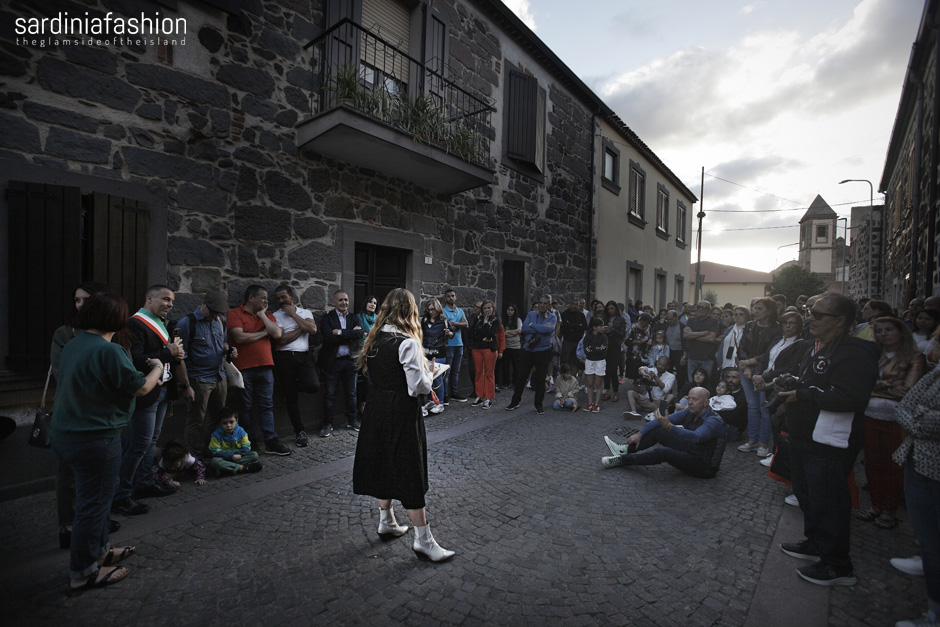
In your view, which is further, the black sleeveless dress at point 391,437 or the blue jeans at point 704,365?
the blue jeans at point 704,365

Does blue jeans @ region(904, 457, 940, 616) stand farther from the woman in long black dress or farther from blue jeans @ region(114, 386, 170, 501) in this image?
blue jeans @ region(114, 386, 170, 501)

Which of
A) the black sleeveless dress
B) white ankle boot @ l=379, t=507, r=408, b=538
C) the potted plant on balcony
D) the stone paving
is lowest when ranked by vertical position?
the stone paving

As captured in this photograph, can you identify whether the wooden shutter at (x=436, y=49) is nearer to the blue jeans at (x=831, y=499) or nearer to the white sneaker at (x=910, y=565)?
the blue jeans at (x=831, y=499)

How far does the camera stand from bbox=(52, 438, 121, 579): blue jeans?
258 centimetres

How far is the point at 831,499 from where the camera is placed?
9.23ft

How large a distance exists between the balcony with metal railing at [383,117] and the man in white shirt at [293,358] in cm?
210

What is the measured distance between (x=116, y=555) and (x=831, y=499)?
440cm

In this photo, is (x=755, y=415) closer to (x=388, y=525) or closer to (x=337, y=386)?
(x=388, y=525)

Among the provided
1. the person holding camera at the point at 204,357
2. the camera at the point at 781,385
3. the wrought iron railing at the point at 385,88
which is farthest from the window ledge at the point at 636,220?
the person holding camera at the point at 204,357

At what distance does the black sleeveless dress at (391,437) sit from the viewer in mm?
2959

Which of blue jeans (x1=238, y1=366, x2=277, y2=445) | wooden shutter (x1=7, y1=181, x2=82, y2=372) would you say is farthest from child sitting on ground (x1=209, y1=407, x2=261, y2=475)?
wooden shutter (x1=7, y1=181, x2=82, y2=372)

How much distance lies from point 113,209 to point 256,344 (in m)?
1.82

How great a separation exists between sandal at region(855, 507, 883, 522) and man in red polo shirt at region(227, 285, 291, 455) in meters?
5.29

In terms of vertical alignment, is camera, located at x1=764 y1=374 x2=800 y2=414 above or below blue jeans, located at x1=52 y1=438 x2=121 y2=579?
above
